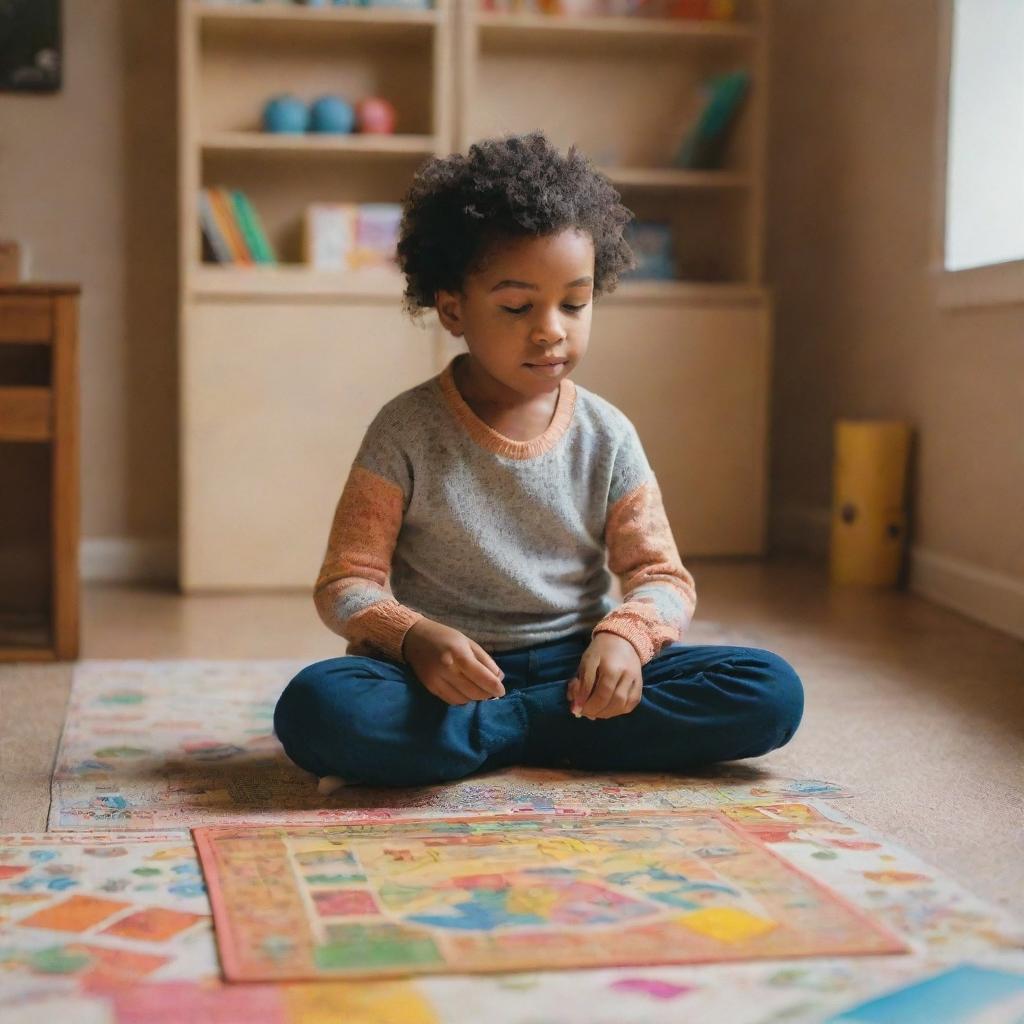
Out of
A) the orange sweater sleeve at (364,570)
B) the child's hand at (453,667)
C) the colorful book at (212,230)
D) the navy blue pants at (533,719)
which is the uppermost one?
the colorful book at (212,230)

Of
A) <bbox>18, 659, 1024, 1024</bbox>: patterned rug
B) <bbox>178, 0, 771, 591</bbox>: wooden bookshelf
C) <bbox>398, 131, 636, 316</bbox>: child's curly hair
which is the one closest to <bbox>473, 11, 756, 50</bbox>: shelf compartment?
<bbox>178, 0, 771, 591</bbox>: wooden bookshelf

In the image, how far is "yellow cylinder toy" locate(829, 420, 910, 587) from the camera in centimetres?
288

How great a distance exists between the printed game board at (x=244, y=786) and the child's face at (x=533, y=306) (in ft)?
1.36

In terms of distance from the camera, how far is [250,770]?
152cm

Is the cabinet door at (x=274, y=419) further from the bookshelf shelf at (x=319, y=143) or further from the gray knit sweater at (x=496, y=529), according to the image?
the gray knit sweater at (x=496, y=529)

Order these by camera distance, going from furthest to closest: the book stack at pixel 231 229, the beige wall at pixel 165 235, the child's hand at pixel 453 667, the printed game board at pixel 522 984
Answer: the book stack at pixel 231 229 < the beige wall at pixel 165 235 < the child's hand at pixel 453 667 < the printed game board at pixel 522 984

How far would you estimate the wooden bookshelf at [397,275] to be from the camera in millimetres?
2879

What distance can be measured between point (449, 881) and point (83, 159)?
88.5 inches

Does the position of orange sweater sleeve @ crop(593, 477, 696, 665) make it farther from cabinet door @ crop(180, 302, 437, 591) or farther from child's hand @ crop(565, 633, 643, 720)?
cabinet door @ crop(180, 302, 437, 591)

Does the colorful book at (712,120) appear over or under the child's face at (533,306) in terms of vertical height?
over

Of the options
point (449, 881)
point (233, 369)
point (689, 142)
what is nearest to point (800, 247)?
point (689, 142)

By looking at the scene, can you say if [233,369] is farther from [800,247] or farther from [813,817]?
[813,817]

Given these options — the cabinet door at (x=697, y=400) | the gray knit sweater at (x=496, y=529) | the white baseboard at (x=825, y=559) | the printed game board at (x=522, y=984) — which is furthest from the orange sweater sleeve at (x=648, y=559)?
the cabinet door at (x=697, y=400)

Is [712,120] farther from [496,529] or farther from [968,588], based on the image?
[496,529]
